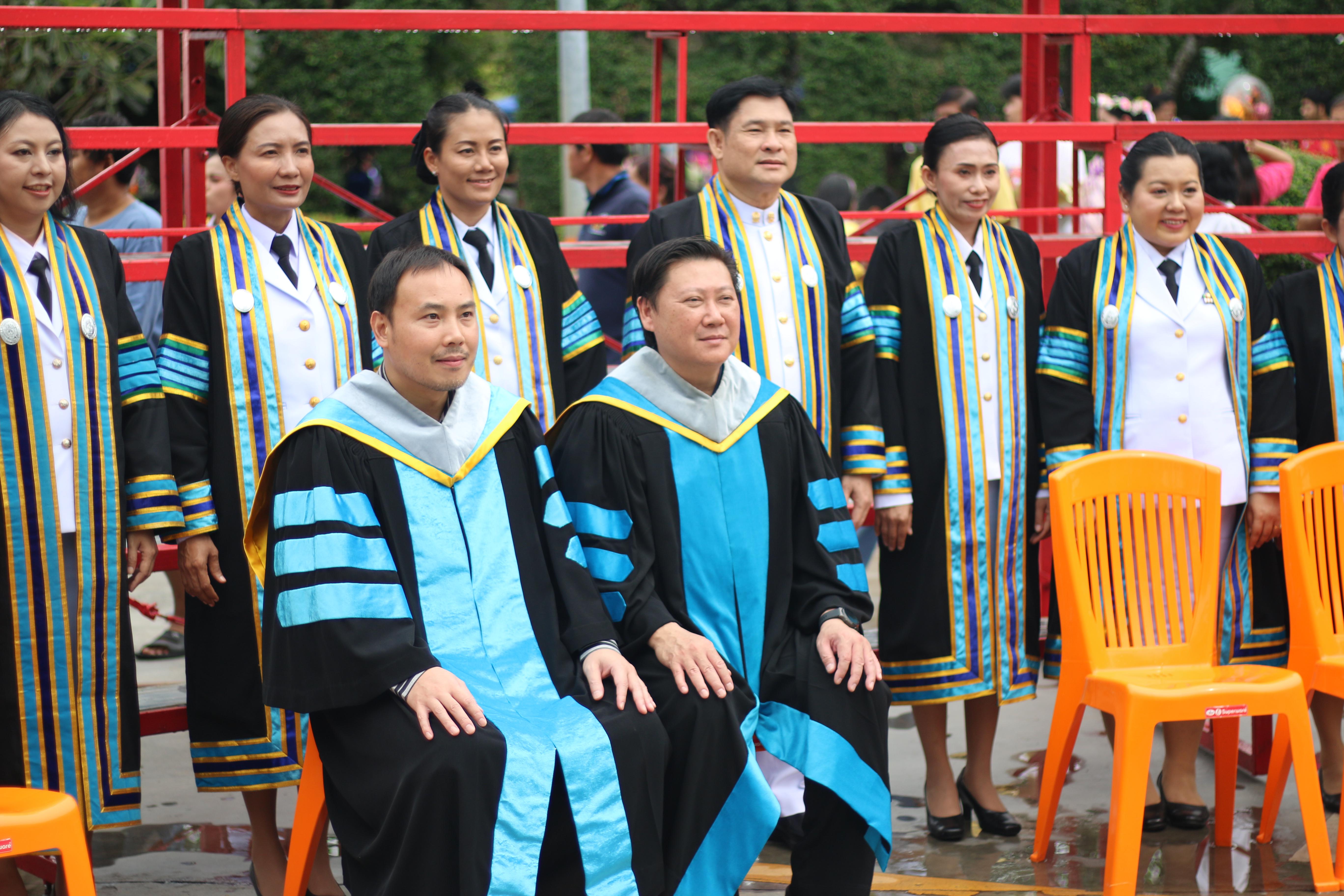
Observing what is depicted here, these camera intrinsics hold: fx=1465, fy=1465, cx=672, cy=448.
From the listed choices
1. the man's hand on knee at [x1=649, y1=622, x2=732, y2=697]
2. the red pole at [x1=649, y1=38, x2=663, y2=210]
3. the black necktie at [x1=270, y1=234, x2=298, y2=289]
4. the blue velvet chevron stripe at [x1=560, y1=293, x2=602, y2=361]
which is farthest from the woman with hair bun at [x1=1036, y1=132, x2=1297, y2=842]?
the black necktie at [x1=270, y1=234, x2=298, y2=289]

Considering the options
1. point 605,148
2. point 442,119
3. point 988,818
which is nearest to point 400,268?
point 442,119

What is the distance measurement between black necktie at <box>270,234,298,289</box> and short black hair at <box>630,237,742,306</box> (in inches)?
35.2

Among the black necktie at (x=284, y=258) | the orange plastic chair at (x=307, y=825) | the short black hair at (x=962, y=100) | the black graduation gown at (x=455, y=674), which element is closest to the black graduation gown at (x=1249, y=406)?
the black graduation gown at (x=455, y=674)

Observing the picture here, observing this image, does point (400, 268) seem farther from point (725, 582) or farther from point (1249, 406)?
point (1249, 406)

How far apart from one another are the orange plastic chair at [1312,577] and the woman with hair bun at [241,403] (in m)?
2.51

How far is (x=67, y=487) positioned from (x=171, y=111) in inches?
75.1

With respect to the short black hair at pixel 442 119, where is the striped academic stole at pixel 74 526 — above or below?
below

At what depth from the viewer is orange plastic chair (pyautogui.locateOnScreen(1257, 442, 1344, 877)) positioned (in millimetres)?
3879

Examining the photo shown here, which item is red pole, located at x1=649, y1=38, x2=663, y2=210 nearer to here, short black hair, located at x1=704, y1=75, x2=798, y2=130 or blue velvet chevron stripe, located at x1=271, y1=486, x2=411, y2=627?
short black hair, located at x1=704, y1=75, x2=798, y2=130

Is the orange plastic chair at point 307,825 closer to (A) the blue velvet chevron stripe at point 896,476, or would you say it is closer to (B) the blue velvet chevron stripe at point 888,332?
(A) the blue velvet chevron stripe at point 896,476

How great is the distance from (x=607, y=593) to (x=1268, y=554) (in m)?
2.14

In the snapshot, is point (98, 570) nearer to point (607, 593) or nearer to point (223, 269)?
point (223, 269)

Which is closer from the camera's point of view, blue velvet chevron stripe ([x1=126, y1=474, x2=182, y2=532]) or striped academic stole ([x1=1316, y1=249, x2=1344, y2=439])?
blue velvet chevron stripe ([x1=126, y1=474, x2=182, y2=532])

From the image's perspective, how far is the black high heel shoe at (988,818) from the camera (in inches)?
160
